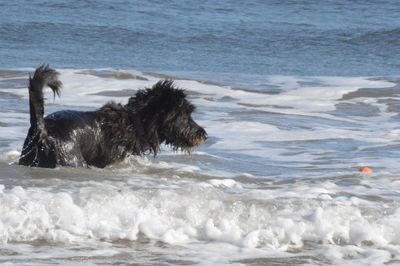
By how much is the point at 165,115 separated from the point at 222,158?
1019 mm

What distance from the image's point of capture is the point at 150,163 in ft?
28.6

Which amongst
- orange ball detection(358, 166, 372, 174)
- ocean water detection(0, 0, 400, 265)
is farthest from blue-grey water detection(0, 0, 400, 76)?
orange ball detection(358, 166, 372, 174)

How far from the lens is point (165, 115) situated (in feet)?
27.7

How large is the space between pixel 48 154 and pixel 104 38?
42.2ft

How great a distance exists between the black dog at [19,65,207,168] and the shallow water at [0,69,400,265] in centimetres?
13

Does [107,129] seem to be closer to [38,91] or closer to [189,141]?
[189,141]

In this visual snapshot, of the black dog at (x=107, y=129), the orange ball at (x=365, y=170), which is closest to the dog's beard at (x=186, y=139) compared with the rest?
the black dog at (x=107, y=129)

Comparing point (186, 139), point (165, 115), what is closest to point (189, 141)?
point (186, 139)

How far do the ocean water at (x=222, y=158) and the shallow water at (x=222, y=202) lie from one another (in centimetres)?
1

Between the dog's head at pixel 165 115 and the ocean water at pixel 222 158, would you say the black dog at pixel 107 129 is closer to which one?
the dog's head at pixel 165 115

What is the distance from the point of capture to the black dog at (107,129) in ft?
24.8

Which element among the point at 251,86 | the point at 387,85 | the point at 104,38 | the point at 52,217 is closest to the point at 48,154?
the point at 52,217

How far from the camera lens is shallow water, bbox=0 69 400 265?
6230mm

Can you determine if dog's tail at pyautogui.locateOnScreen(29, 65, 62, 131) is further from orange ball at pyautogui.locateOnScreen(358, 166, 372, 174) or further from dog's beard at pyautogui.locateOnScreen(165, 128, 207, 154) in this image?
orange ball at pyautogui.locateOnScreen(358, 166, 372, 174)
